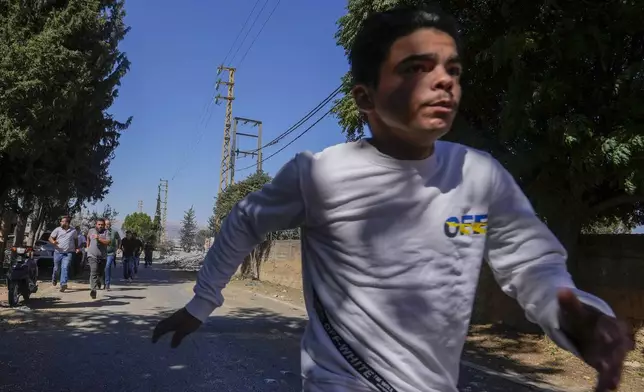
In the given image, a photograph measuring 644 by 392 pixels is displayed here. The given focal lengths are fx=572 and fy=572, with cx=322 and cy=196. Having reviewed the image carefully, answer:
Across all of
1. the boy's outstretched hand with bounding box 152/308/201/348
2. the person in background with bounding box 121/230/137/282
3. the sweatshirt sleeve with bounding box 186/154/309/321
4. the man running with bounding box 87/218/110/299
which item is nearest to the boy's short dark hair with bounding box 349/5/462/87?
the sweatshirt sleeve with bounding box 186/154/309/321

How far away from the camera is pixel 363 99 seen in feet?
5.95

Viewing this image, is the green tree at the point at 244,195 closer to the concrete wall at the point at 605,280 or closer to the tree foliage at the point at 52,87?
the tree foliage at the point at 52,87

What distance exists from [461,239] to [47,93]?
47.9 feet

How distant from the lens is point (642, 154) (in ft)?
19.9

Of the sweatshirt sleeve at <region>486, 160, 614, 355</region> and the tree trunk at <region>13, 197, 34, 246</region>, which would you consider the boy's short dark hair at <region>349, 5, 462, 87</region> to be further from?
the tree trunk at <region>13, 197, 34, 246</region>

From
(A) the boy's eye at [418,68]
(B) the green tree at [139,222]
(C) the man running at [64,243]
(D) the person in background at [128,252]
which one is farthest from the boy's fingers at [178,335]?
(B) the green tree at [139,222]

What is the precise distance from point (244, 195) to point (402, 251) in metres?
19.1

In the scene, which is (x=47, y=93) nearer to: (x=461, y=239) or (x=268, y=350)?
(x=268, y=350)

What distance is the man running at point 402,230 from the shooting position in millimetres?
1612

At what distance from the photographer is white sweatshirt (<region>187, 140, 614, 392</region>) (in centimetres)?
161

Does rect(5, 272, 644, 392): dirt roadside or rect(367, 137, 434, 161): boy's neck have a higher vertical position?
rect(367, 137, 434, 161): boy's neck

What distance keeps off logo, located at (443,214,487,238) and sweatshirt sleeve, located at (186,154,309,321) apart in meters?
0.45

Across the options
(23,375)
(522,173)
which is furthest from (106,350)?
(522,173)

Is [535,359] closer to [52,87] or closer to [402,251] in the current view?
[402,251]
